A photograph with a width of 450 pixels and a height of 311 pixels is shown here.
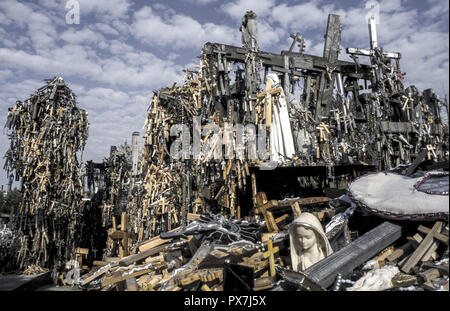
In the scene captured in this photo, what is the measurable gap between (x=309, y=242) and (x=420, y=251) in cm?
143

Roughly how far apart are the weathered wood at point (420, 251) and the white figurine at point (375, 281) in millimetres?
242


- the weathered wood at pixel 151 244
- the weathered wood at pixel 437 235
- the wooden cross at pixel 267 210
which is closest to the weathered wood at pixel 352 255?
the weathered wood at pixel 437 235

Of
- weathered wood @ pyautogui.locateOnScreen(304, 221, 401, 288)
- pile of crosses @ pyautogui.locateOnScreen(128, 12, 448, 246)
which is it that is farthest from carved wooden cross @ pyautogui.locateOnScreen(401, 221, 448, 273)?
pile of crosses @ pyautogui.locateOnScreen(128, 12, 448, 246)

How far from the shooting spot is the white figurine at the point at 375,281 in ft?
12.2

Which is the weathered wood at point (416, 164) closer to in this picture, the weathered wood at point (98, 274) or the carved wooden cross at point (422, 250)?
the carved wooden cross at point (422, 250)

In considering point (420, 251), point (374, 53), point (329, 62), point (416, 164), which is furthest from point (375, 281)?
point (329, 62)

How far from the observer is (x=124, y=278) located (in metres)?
5.88

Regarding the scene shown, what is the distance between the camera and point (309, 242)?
15.2ft

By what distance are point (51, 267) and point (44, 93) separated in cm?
505

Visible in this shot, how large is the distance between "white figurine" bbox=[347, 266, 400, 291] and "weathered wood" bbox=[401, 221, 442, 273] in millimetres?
242

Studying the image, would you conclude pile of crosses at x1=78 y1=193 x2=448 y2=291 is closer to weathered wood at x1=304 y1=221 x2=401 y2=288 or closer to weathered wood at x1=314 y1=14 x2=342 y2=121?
weathered wood at x1=304 y1=221 x2=401 y2=288

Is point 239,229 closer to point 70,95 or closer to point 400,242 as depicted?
point 400,242
